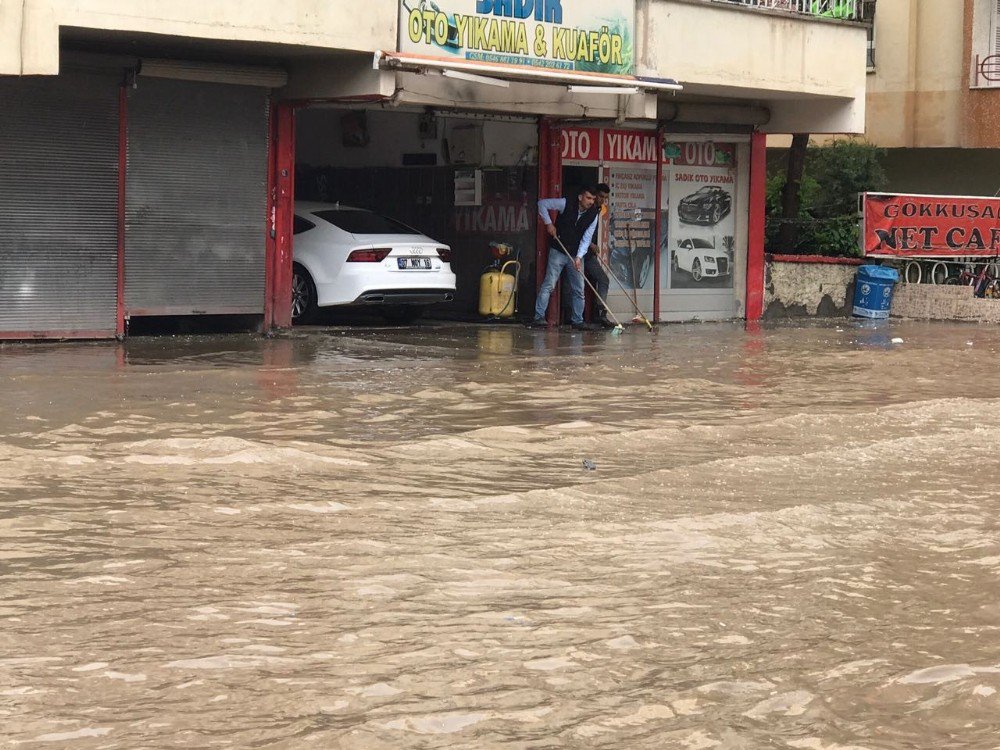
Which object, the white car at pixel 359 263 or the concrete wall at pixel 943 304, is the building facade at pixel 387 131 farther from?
the concrete wall at pixel 943 304

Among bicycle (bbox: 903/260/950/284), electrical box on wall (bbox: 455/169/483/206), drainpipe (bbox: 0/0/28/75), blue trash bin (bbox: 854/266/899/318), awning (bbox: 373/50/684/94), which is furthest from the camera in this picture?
bicycle (bbox: 903/260/950/284)

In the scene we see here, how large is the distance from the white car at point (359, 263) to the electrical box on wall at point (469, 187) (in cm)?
256

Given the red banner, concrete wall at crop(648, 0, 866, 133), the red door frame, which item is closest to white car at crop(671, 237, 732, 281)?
concrete wall at crop(648, 0, 866, 133)

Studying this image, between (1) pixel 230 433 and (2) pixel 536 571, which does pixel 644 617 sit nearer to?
(2) pixel 536 571

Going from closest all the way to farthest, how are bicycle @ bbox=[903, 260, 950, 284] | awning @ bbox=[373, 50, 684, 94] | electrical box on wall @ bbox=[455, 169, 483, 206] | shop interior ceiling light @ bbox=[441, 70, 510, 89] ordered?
awning @ bbox=[373, 50, 684, 94], shop interior ceiling light @ bbox=[441, 70, 510, 89], electrical box on wall @ bbox=[455, 169, 483, 206], bicycle @ bbox=[903, 260, 950, 284]

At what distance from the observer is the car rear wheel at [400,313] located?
805 inches

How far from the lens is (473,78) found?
16750 mm

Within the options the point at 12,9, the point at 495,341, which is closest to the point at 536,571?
the point at 12,9

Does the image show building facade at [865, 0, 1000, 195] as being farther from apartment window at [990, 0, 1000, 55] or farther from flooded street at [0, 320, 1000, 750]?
flooded street at [0, 320, 1000, 750]

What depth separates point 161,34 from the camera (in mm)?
14711

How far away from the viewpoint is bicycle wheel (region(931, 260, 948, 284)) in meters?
25.2

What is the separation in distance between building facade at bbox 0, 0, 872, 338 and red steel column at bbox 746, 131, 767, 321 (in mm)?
27

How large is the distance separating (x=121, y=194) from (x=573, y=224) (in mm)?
5948

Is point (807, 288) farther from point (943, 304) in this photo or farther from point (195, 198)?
point (195, 198)
